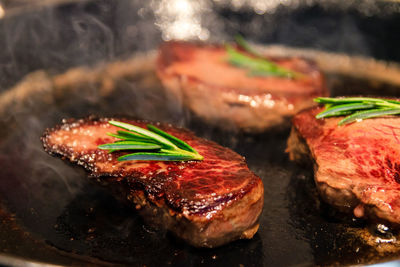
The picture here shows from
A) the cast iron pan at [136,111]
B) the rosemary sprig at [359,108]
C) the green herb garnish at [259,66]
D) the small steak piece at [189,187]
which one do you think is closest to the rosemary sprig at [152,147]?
the small steak piece at [189,187]

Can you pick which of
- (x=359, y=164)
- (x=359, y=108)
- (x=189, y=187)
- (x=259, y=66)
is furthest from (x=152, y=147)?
(x=259, y=66)

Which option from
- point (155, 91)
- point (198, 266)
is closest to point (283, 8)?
point (155, 91)

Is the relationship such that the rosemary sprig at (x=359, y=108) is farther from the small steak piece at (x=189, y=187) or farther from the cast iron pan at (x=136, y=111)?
the small steak piece at (x=189, y=187)

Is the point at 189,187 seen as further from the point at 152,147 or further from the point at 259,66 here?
the point at 259,66

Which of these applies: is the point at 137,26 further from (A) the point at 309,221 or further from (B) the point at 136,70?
(A) the point at 309,221

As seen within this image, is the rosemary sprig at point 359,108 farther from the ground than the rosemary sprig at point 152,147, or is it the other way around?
the rosemary sprig at point 359,108
